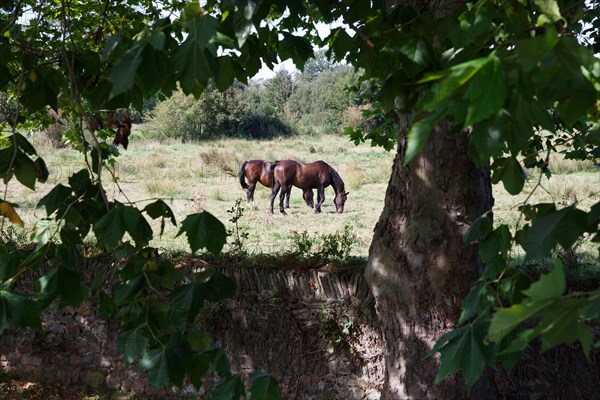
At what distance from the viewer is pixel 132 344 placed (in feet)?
6.80

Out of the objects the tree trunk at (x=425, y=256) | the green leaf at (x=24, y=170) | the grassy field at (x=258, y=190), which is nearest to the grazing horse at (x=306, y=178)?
the grassy field at (x=258, y=190)

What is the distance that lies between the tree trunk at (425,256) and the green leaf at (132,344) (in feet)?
7.03

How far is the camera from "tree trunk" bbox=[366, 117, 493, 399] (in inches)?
149

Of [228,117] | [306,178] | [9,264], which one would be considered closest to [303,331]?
[9,264]

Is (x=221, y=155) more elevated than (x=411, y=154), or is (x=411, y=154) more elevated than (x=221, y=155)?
(x=411, y=154)

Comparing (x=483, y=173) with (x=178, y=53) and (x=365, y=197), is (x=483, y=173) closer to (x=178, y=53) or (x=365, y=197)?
(x=178, y=53)

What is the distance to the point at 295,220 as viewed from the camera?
37.8 ft

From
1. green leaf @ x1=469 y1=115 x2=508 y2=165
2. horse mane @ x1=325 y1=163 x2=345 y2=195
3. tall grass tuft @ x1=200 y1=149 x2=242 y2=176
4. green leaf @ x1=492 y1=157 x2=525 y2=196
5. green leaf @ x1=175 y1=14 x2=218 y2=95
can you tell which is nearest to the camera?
green leaf @ x1=469 y1=115 x2=508 y2=165

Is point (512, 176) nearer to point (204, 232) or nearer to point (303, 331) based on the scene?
point (204, 232)

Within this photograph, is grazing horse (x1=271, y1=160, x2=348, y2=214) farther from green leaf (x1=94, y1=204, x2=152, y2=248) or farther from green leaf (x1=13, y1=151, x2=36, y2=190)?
green leaf (x1=94, y1=204, x2=152, y2=248)

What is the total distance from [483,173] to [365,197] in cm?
1026

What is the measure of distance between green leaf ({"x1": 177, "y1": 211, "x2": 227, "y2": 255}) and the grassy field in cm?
366

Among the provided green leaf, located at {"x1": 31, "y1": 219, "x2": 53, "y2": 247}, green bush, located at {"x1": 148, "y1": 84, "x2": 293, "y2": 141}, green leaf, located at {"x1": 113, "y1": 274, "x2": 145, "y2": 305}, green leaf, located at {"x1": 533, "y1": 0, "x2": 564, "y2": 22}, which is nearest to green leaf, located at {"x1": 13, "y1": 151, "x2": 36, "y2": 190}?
green leaf, located at {"x1": 31, "y1": 219, "x2": 53, "y2": 247}

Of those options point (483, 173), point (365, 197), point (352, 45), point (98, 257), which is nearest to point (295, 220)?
point (365, 197)
